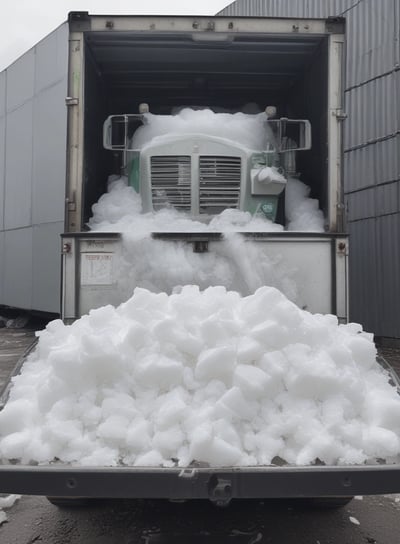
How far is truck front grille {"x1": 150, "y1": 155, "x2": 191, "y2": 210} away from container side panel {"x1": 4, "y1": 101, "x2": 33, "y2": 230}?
5644 millimetres

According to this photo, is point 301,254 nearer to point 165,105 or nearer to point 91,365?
point 91,365

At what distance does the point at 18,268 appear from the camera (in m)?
10.7

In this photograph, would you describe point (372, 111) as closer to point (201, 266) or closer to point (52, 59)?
point (52, 59)

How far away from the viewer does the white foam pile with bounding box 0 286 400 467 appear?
2414 millimetres

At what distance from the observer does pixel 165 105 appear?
6453mm

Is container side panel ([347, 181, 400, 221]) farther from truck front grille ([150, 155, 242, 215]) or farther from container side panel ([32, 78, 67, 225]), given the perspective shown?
container side panel ([32, 78, 67, 225])

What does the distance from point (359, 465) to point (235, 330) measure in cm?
85

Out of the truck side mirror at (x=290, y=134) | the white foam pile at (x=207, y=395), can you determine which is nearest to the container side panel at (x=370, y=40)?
the truck side mirror at (x=290, y=134)

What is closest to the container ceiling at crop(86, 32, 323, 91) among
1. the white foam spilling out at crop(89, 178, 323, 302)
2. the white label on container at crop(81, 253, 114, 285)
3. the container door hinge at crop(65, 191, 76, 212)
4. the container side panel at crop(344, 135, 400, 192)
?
the container door hinge at crop(65, 191, 76, 212)

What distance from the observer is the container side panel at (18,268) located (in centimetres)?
1029

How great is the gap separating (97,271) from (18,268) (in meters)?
6.80

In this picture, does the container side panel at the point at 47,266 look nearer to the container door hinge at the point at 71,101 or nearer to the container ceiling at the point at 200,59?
the container ceiling at the point at 200,59

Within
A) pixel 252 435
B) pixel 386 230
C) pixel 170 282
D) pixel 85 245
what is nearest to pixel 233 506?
pixel 252 435

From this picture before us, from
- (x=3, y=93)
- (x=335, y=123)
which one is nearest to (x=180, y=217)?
(x=335, y=123)
